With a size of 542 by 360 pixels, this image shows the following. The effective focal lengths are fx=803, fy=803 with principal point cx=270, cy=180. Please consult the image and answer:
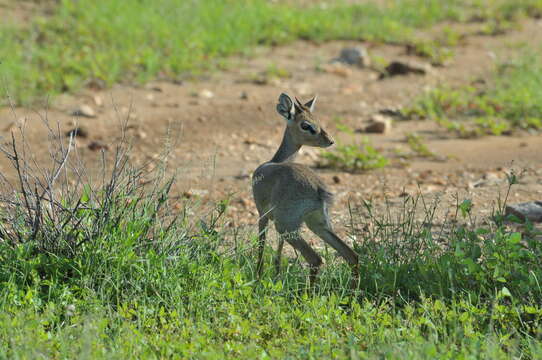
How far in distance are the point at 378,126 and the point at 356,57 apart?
221 centimetres

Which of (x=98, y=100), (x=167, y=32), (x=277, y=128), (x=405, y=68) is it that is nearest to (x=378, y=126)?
(x=277, y=128)

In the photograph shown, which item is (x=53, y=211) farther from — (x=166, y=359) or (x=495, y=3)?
(x=495, y=3)

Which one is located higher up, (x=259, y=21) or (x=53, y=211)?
(x=259, y=21)

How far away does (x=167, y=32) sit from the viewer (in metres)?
9.59

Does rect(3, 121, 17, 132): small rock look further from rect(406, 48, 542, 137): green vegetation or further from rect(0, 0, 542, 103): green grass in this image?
rect(406, 48, 542, 137): green vegetation

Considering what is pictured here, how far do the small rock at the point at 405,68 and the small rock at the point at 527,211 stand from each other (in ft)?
14.3

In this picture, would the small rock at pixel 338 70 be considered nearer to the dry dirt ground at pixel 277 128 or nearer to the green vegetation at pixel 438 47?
the dry dirt ground at pixel 277 128

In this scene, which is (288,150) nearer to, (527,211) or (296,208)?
(296,208)

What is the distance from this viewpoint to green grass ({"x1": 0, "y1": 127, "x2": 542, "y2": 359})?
3473 millimetres

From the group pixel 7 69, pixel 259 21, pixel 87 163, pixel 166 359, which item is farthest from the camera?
pixel 259 21

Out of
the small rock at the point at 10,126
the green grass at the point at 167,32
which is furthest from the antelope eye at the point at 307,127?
the green grass at the point at 167,32

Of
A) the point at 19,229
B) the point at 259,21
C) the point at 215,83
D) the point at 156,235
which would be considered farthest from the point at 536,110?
the point at 19,229

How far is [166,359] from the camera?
342 cm

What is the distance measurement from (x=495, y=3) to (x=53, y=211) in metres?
9.62
